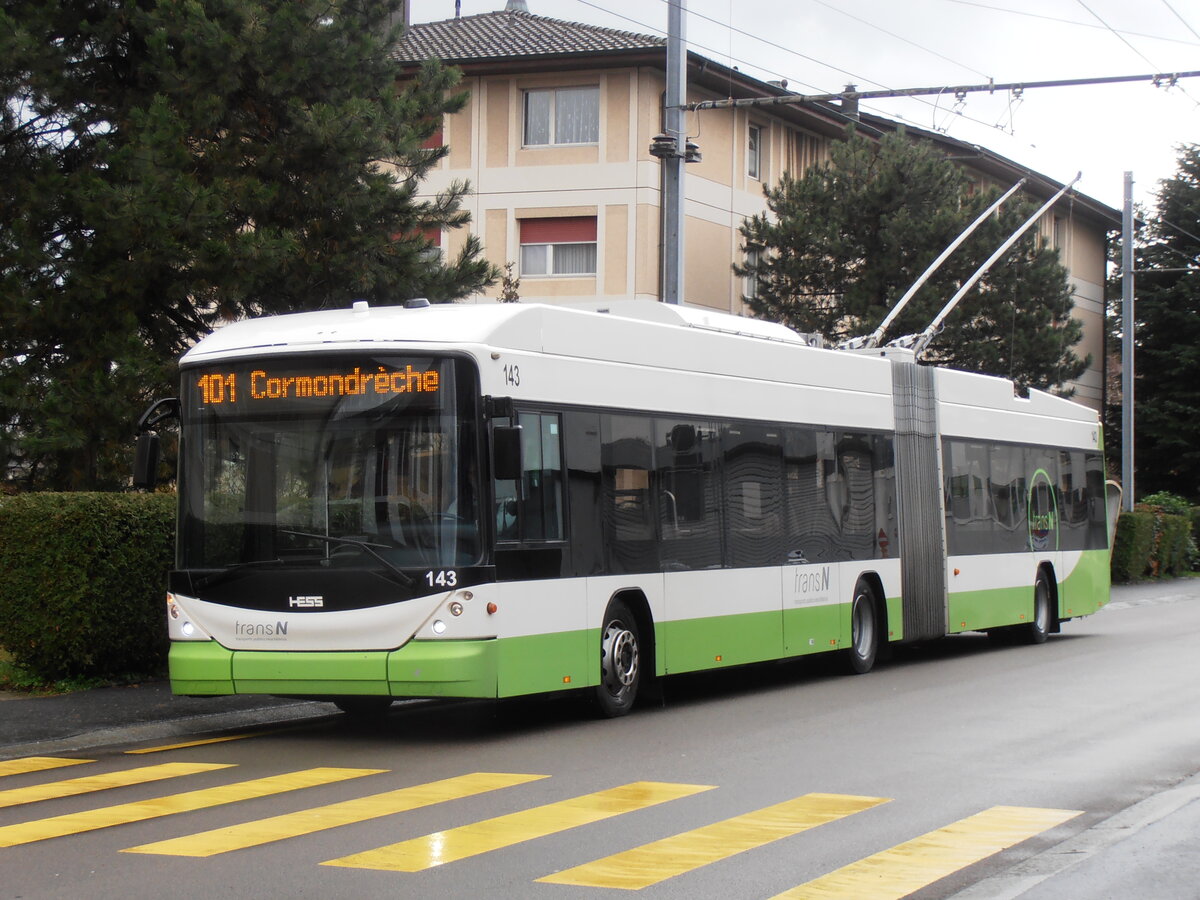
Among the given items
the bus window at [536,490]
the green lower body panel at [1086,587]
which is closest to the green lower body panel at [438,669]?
the bus window at [536,490]

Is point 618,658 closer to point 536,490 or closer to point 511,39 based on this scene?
point 536,490

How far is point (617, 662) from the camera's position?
1272 centimetres

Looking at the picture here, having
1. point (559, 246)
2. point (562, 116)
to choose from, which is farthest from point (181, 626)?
point (562, 116)

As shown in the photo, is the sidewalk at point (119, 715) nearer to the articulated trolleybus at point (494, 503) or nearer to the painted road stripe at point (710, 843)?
the articulated trolleybus at point (494, 503)

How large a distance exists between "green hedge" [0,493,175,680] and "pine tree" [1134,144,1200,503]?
45731 millimetres

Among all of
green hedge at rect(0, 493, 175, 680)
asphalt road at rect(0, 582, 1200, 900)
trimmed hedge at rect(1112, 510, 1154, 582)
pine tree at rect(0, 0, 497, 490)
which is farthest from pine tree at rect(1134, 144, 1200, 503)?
green hedge at rect(0, 493, 175, 680)

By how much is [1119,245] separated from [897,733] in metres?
52.5

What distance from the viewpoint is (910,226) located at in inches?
1480

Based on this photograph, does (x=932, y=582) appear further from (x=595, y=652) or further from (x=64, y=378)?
(x=64, y=378)

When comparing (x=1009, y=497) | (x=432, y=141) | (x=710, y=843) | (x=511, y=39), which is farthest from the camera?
(x=511, y=39)

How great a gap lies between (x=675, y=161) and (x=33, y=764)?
1111 centimetres

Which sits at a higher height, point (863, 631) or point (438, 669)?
point (438, 669)

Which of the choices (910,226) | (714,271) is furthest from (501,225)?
(910,226)

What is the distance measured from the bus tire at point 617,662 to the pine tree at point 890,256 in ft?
83.1
